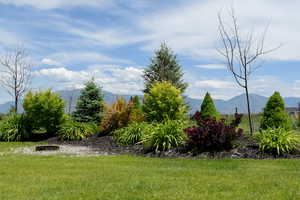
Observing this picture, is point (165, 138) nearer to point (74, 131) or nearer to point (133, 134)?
point (133, 134)

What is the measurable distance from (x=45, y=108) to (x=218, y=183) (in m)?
12.3

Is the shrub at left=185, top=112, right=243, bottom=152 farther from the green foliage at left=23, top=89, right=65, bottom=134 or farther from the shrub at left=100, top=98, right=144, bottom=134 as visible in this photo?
the green foliage at left=23, top=89, right=65, bottom=134

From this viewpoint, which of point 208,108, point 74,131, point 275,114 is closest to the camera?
point 275,114

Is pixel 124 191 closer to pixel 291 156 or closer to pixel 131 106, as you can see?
pixel 291 156

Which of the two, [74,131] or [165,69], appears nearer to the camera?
[74,131]

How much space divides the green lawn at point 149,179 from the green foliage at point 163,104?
23.3 ft

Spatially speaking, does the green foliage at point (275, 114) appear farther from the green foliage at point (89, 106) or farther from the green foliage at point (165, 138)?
the green foliage at point (89, 106)

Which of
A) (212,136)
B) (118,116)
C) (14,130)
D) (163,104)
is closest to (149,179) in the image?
(212,136)

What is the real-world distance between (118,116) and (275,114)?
701 centimetres

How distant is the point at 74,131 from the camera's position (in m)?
15.7

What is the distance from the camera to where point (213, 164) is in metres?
8.22

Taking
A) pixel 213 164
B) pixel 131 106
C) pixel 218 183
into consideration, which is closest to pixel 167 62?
pixel 131 106

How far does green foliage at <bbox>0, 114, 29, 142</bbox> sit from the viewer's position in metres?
16.0

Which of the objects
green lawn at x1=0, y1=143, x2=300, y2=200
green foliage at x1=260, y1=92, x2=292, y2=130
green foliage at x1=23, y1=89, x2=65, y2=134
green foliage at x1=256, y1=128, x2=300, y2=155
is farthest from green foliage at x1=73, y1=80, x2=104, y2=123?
green foliage at x1=256, y1=128, x2=300, y2=155
